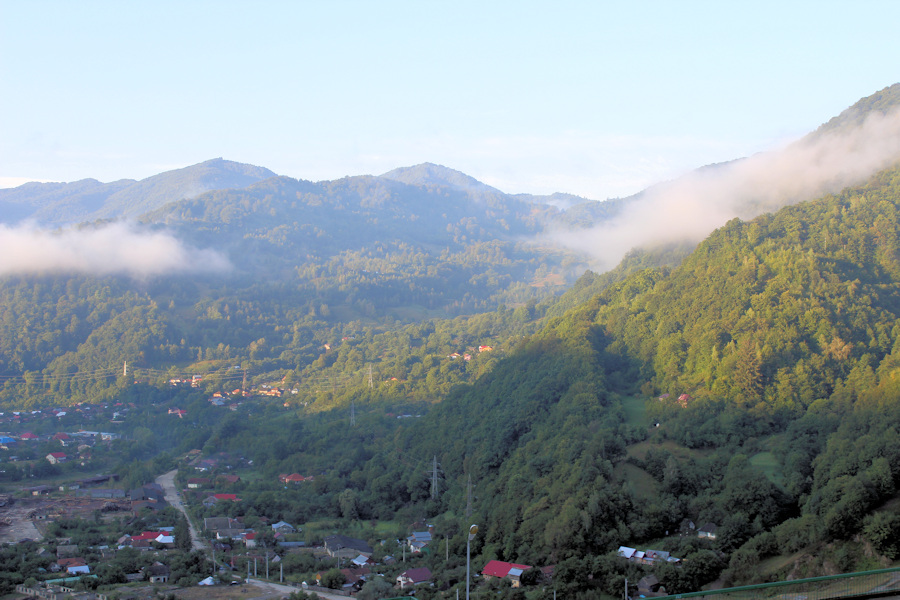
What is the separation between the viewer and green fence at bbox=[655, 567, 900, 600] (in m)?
13.1

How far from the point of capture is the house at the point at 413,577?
2405cm

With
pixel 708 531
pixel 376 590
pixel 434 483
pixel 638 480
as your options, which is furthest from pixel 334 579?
pixel 434 483

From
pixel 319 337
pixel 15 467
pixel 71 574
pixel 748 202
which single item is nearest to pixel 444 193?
pixel 319 337

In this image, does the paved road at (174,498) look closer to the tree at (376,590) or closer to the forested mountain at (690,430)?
the forested mountain at (690,430)

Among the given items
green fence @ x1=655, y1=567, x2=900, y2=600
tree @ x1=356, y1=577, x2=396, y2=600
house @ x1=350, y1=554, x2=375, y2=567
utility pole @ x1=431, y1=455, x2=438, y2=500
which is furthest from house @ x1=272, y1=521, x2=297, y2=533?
green fence @ x1=655, y1=567, x2=900, y2=600

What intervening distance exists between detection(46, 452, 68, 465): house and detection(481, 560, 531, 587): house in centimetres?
2862

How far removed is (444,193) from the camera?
193 meters

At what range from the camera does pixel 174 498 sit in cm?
3859

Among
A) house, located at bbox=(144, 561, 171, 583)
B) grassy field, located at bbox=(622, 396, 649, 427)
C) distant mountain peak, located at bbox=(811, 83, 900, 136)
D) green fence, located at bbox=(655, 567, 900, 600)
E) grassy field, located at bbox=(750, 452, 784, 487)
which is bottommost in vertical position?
house, located at bbox=(144, 561, 171, 583)

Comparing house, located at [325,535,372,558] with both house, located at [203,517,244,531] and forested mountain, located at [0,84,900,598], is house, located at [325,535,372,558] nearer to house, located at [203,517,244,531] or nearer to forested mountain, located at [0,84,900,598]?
forested mountain, located at [0,84,900,598]

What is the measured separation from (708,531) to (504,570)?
6.01 meters

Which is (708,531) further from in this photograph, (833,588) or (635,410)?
(833,588)

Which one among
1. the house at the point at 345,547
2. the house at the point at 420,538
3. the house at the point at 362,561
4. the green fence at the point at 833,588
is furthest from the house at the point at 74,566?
the green fence at the point at 833,588

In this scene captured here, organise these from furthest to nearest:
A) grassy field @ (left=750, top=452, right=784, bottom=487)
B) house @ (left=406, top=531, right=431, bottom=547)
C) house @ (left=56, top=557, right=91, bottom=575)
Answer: house @ (left=406, top=531, right=431, bottom=547) < grassy field @ (left=750, top=452, right=784, bottom=487) < house @ (left=56, top=557, right=91, bottom=575)
